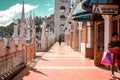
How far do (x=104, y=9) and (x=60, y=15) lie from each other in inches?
2820

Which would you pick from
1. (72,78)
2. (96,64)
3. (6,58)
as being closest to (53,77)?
(72,78)

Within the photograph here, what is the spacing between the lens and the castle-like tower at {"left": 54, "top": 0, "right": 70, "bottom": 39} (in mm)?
80600

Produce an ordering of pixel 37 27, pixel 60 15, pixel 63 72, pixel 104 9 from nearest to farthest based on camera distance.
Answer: pixel 104 9 < pixel 63 72 < pixel 60 15 < pixel 37 27

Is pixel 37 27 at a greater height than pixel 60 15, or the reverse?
pixel 60 15

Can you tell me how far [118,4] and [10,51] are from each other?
4642 millimetres

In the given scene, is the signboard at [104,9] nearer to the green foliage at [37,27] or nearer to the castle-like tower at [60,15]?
the green foliage at [37,27]

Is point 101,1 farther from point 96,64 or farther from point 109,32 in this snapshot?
point 96,64

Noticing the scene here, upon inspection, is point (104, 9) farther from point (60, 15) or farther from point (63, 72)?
point (60, 15)

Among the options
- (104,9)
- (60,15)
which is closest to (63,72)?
(104,9)

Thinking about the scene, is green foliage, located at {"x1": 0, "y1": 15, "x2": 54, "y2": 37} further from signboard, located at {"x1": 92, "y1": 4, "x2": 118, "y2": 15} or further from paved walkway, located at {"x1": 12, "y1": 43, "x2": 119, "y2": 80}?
signboard, located at {"x1": 92, "y1": 4, "x2": 118, "y2": 15}


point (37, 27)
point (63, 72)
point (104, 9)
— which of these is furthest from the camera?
point (37, 27)

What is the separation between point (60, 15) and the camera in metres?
81.3

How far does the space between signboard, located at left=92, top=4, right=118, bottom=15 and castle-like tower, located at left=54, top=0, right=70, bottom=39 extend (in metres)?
69.7

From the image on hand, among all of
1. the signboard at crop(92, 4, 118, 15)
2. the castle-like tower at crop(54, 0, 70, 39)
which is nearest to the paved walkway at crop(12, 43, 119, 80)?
the signboard at crop(92, 4, 118, 15)
